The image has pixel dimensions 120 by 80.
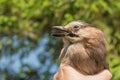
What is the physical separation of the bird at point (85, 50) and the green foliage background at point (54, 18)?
2.29 meters

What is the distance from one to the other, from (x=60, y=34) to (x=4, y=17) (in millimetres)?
3752

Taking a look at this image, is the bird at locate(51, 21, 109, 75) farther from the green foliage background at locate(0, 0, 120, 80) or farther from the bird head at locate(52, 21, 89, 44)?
the green foliage background at locate(0, 0, 120, 80)

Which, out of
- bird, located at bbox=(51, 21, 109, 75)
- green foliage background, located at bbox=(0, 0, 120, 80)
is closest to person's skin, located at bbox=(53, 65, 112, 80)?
bird, located at bbox=(51, 21, 109, 75)

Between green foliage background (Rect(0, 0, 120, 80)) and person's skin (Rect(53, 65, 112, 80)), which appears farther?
green foliage background (Rect(0, 0, 120, 80))

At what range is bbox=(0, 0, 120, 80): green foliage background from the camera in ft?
18.9

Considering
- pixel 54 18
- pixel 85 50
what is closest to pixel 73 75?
pixel 85 50

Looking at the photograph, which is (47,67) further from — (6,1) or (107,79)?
(107,79)

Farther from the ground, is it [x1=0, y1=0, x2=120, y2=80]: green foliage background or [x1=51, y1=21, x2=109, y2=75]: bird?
[x1=51, y1=21, x2=109, y2=75]: bird

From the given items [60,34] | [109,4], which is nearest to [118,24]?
[109,4]

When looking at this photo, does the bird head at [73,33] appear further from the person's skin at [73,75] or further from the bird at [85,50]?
the person's skin at [73,75]

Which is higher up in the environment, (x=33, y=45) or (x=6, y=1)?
(x=6, y=1)

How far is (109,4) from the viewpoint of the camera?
5820 mm

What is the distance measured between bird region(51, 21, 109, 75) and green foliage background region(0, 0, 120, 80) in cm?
229

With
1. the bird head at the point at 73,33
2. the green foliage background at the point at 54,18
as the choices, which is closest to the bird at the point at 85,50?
the bird head at the point at 73,33
